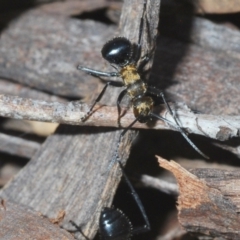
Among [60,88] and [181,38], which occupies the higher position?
[181,38]

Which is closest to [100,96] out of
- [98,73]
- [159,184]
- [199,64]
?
[98,73]

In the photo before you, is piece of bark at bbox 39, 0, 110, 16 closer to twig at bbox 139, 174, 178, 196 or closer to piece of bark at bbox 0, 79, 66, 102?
piece of bark at bbox 0, 79, 66, 102

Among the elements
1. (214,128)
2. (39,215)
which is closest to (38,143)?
(39,215)

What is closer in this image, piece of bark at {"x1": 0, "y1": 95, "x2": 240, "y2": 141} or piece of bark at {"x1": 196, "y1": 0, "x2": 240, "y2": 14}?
piece of bark at {"x1": 0, "y1": 95, "x2": 240, "y2": 141}

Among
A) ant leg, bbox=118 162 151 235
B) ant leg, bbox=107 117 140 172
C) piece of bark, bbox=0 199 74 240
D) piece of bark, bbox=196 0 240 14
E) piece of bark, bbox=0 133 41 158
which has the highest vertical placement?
piece of bark, bbox=196 0 240 14

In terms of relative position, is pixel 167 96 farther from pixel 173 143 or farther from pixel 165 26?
pixel 165 26

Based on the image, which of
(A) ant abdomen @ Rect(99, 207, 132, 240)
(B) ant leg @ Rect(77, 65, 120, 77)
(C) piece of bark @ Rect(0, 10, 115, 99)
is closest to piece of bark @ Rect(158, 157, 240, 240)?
(A) ant abdomen @ Rect(99, 207, 132, 240)
